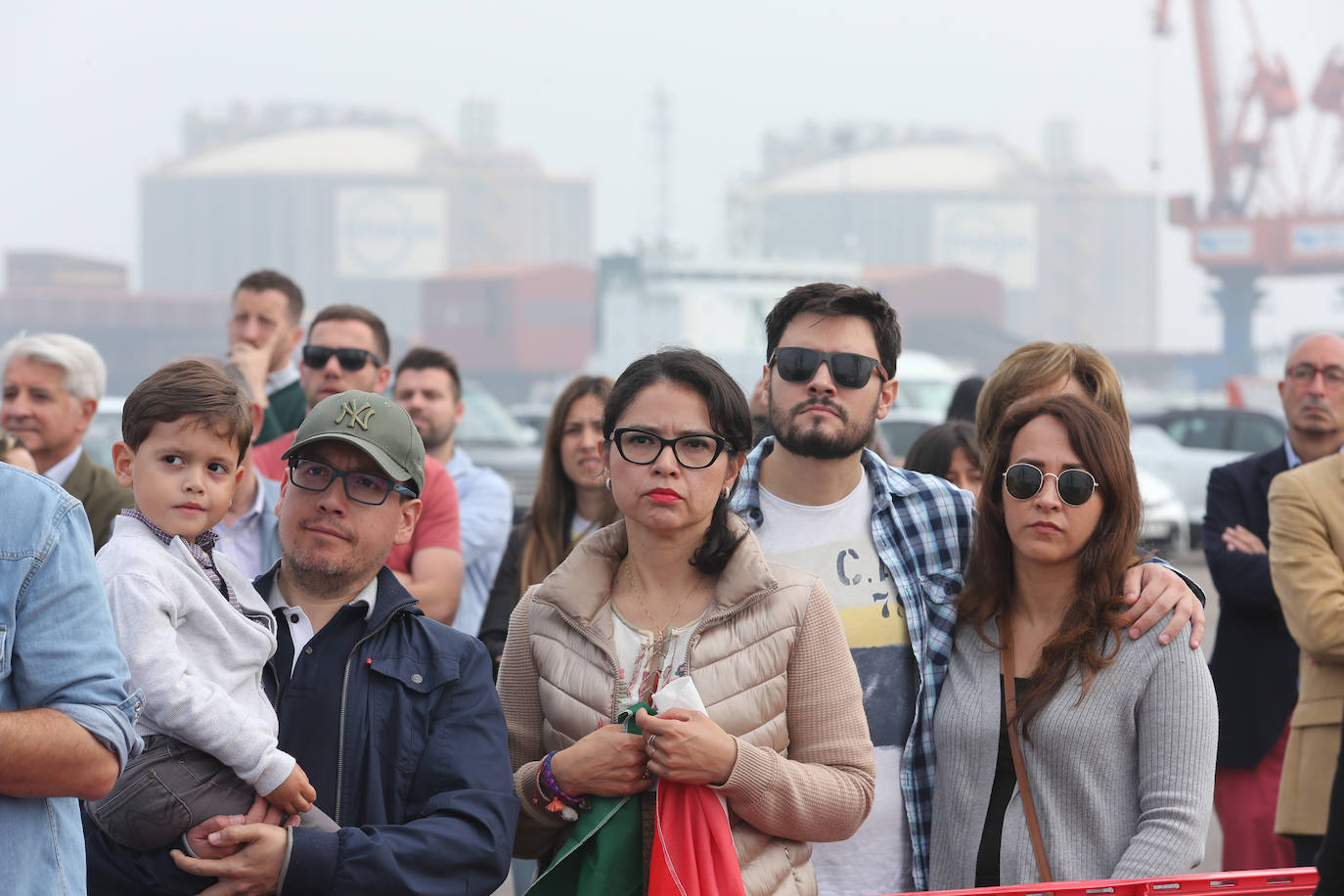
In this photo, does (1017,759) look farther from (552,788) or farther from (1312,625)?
(1312,625)

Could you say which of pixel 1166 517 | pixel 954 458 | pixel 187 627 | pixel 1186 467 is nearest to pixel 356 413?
pixel 187 627

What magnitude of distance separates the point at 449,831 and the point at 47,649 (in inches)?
28.1

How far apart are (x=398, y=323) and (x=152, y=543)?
138 meters

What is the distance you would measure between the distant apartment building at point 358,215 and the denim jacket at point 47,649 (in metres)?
136

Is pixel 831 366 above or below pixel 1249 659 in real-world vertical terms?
above

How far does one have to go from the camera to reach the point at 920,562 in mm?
3033

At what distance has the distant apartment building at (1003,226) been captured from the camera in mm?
145875

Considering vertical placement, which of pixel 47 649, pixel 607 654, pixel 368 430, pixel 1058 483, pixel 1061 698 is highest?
pixel 368 430

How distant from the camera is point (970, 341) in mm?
97812

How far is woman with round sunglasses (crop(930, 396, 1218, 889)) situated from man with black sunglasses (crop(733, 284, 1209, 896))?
0.08 m

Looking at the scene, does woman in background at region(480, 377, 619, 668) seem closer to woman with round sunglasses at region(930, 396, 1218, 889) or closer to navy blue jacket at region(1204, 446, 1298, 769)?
woman with round sunglasses at region(930, 396, 1218, 889)

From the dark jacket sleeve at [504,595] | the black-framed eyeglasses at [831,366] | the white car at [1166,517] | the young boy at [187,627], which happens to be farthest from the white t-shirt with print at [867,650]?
the white car at [1166,517]

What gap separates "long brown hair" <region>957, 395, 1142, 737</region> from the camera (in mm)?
2688

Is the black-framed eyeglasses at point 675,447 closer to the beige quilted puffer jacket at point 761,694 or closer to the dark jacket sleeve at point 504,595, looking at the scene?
the beige quilted puffer jacket at point 761,694
